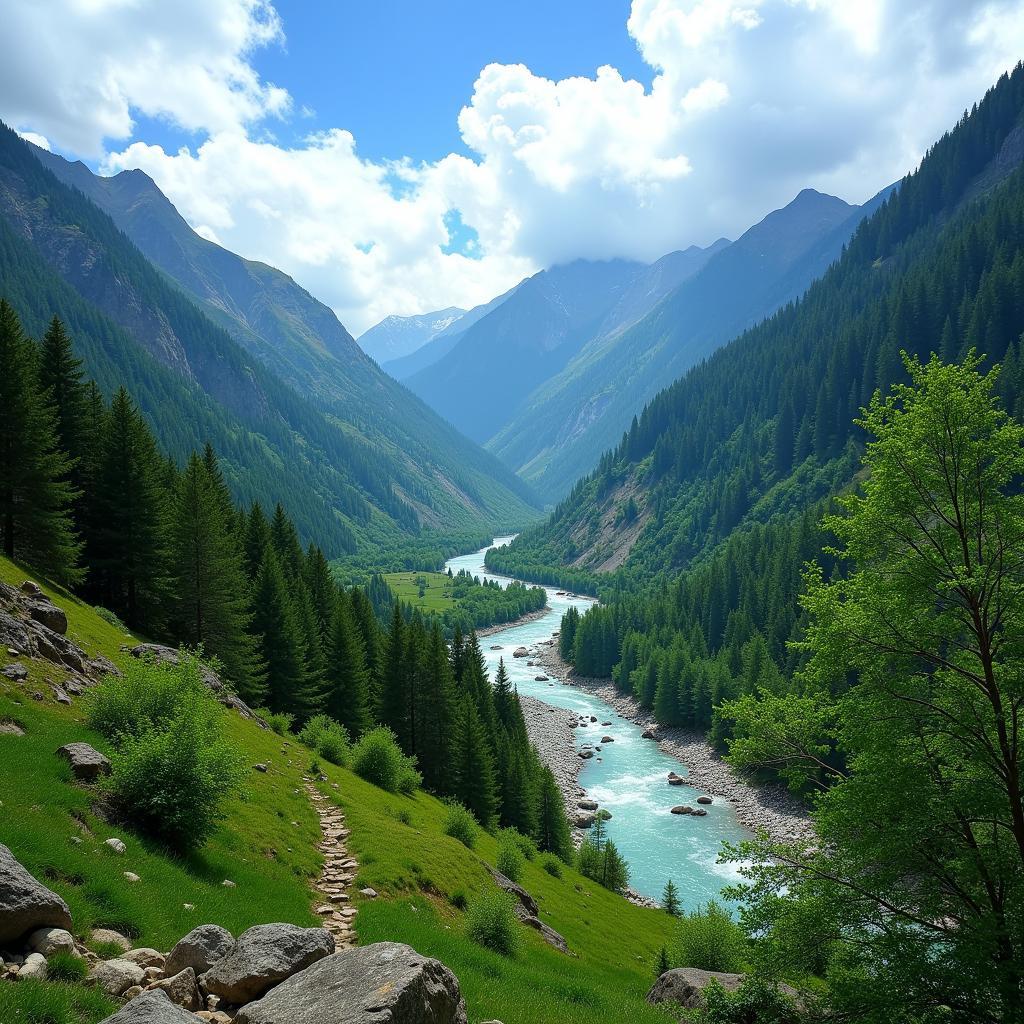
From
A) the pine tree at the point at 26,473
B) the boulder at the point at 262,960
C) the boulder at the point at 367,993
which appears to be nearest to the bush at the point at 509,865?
the boulder at the point at 262,960

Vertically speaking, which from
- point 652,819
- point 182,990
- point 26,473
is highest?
point 26,473

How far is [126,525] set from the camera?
158 feet

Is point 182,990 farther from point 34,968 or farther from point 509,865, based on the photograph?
point 509,865

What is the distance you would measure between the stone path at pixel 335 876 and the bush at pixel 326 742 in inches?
447

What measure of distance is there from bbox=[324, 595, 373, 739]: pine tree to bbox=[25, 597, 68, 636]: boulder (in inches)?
1337

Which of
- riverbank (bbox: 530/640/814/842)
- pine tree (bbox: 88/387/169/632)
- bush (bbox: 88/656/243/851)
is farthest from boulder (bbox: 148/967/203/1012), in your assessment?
riverbank (bbox: 530/640/814/842)

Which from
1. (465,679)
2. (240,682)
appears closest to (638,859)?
(465,679)

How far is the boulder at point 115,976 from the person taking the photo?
1098 centimetres

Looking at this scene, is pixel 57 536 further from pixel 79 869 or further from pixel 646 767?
pixel 646 767

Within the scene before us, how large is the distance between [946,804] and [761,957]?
7.24m

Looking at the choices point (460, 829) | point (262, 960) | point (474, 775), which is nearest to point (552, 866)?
point (474, 775)

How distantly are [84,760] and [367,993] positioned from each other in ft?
42.6

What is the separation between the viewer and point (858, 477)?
16875cm

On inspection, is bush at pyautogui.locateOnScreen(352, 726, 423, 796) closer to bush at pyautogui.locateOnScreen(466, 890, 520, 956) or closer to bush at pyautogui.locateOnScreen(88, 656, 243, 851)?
bush at pyautogui.locateOnScreen(466, 890, 520, 956)
